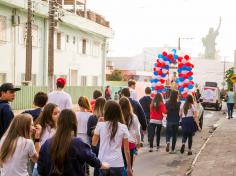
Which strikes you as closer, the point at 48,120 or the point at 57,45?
the point at 48,120

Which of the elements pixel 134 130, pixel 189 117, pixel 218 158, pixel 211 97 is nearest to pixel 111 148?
pixel 134 130

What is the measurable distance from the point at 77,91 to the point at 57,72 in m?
2.26

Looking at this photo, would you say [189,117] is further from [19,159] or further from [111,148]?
[19,159]

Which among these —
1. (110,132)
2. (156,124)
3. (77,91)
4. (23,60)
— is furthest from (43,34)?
(110,132)

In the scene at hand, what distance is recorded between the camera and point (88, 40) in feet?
132

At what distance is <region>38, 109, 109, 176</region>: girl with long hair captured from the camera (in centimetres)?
476

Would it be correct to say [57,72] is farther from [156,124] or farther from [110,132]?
[110,132]

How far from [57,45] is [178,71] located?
50.3ft

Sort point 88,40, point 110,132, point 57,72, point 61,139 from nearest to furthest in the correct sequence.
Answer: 1. point 61,139
2. point 110,132
3. point 57,72
4. point 88,40

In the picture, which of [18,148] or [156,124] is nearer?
[18,148]

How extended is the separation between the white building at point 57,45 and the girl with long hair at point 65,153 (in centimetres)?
2159

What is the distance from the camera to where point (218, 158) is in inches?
468

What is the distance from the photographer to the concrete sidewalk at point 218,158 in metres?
10.0

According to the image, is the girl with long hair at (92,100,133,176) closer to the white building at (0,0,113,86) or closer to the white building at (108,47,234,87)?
the white building at (0,0,113,86)
